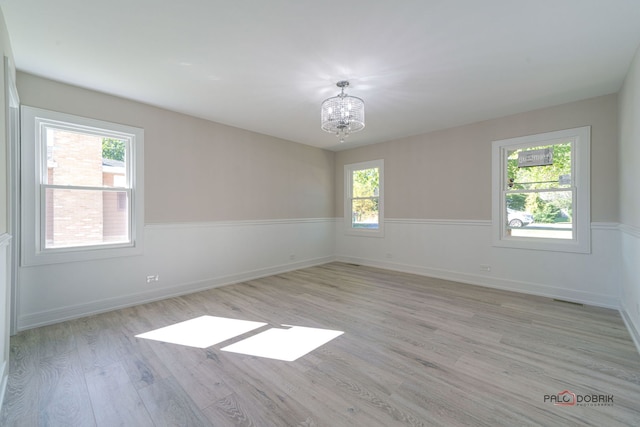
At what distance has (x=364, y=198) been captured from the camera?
575 cm

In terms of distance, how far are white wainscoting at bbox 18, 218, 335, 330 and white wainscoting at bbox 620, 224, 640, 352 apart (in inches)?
175

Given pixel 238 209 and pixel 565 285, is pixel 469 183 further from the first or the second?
pixel 238 209

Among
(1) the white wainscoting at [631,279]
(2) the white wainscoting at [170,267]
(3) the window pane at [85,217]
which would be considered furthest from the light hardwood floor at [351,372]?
(3) the window pane at [85,217]

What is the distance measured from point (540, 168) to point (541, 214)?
65cm

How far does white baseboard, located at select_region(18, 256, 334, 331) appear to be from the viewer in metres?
2.75

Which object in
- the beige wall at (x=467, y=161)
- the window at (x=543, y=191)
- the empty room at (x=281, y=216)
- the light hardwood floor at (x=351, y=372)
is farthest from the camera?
the window at (x=543, y=191)

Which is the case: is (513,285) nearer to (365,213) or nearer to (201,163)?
(365,213)

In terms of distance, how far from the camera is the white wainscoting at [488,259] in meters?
3.28

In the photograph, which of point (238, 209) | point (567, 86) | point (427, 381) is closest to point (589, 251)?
point (567, 86)

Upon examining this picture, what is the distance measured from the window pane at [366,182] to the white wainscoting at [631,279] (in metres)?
3.48

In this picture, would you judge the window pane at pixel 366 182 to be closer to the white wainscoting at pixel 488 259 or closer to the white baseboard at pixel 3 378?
the white wainscoting at pixel 488 259

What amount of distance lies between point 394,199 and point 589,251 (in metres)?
2.79

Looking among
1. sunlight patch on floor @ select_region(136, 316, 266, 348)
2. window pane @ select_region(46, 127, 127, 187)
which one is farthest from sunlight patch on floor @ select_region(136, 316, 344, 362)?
window pane @ select_region(46, 127, 127, 187)

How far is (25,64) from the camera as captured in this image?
99.5 inches
